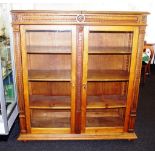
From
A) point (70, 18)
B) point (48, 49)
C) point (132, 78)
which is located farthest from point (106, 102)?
point (70, 18)

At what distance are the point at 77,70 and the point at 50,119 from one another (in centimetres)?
87

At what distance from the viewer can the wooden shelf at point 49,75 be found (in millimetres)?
2125

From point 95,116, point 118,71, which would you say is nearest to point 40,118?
point 95,116

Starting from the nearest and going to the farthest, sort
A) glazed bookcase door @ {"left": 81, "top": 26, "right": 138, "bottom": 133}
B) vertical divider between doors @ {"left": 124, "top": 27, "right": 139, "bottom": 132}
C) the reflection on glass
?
vertical divider between doors @ {"left": 124, "top": 27, "right": 139, "bottom": 132} → glazed bookcase door @ {"left": 81, "top": 26, "right": 138, "bottom": 133} → the reflection on glass

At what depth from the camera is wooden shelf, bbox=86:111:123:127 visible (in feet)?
7.93

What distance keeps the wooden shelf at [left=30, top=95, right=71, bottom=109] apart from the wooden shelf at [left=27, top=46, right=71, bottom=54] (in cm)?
62

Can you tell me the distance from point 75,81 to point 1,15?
118 cm

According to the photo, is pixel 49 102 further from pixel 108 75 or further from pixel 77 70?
pixel 108 75

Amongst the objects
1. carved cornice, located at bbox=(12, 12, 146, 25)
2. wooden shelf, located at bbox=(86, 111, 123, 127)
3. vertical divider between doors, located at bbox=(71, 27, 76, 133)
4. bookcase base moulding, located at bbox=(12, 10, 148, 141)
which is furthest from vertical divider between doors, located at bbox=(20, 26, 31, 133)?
wooden shelf, located at bbox=(86, 111, 123, 127)

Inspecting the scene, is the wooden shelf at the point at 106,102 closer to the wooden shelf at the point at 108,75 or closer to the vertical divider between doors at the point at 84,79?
the vertical divider between doors at the point at 84,79

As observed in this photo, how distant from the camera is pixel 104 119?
8.36 ft

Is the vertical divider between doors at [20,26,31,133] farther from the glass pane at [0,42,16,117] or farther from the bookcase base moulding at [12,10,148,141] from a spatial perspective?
the glass pane at [0,42,16,117]

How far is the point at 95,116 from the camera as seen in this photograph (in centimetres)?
261
